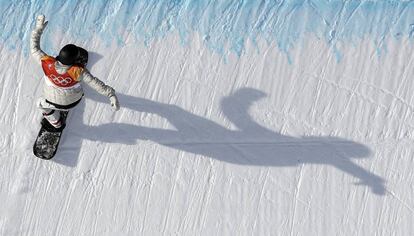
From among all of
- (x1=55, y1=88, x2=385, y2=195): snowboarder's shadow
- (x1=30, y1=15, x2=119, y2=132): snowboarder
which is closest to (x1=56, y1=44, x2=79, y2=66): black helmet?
(x1=30, y1=15, x2=119, y2=132): snowboarder

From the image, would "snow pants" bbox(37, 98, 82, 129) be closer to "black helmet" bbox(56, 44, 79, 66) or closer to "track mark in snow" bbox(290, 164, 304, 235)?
"black helmet" bbox(56, 44, 79, 66)

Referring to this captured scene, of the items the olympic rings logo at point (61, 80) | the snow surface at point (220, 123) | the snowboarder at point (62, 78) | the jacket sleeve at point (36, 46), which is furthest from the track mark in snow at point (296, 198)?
the jacket sleeve at point (36, 46)

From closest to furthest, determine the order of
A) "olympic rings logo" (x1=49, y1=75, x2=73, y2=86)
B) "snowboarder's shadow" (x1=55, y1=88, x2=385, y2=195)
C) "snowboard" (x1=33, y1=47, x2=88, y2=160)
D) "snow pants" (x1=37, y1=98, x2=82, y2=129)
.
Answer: "olympic rings logo" (x1=49, y1=75, x2=73, y2=86) < "snow pants" (x1=37, y1=98, x2=82, y2=129) < "snowboard" (x1=33, y1=47, x2=88, y2=160) < "snowboarder's shadow" (x1=55, y1=88, x2=385, y2=195)

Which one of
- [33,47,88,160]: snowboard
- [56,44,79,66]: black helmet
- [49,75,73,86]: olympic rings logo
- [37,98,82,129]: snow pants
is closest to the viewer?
[56,44,79,66]: black helmet

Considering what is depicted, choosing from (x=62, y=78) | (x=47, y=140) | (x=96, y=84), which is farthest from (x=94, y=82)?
(x=47, y=140)

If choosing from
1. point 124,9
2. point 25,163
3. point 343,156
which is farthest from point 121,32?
point 343,156
